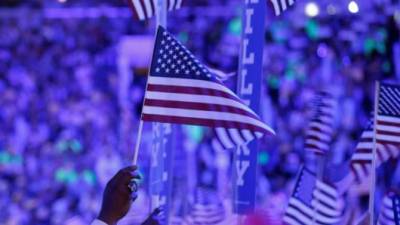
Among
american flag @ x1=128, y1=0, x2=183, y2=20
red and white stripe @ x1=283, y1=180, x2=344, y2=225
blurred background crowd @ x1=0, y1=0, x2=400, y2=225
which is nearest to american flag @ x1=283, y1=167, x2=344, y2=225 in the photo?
red and white stripe @ x1=283, y1=180, x2=344, y2=225

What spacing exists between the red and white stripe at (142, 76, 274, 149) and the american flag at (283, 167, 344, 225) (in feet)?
4.49

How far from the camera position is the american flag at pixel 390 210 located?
5.04 metres

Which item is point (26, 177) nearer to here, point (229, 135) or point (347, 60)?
point (347, 60)

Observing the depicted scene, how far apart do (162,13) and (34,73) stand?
7.86 meters

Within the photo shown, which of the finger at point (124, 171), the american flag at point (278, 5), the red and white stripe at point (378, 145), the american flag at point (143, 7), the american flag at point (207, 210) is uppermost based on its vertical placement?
the american flag at point (278, 5)

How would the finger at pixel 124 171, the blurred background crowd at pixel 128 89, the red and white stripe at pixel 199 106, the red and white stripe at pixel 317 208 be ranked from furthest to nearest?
the blurred background crowd at pixel 128 89 < the red and white stripe at pixel 317 208 < the red and white stripe at pixel 199 106 < the finger at pixel 124 171

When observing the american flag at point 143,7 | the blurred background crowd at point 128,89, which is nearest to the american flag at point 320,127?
the american flag at point 143,7

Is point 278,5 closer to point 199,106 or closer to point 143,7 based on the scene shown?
point 143,7

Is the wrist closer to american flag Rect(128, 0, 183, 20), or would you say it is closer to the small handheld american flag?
american flag Rect(128, 0, 183, 20)

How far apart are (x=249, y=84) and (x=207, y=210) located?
1.09 meters

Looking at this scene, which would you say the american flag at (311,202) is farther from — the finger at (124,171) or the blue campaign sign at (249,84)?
the finger at (124,171)

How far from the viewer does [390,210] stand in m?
5.14

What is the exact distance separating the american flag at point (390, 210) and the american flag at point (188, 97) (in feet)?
3.71

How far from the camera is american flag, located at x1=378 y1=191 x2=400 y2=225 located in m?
5.04
